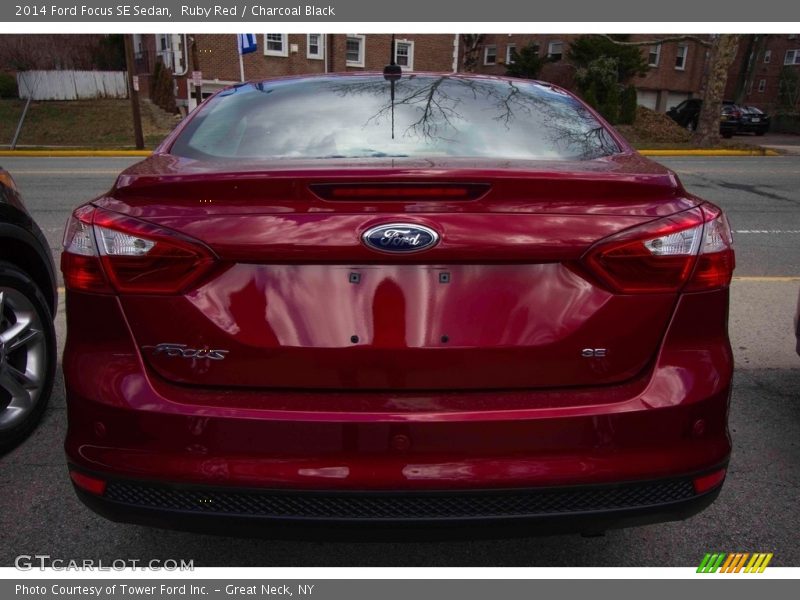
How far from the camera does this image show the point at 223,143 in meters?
2.40

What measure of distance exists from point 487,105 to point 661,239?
3.52 ft

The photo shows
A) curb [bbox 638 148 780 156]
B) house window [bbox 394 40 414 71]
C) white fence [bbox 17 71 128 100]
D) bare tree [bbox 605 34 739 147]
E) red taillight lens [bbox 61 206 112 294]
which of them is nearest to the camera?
red taillight lens [bbox 61 206 112 294]

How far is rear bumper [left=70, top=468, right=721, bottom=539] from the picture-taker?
180cm

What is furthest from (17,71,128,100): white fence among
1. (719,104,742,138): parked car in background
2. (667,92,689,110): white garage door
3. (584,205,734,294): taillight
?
(584,205,734,294): taillight

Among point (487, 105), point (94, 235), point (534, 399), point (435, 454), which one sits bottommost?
point (435, 454)

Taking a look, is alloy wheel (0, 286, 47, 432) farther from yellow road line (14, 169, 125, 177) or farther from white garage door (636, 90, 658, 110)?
white garage door (636, 90, 658, 110)

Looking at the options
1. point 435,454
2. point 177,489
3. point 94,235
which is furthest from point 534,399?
point 94,235

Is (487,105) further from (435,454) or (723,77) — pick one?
(723,77)

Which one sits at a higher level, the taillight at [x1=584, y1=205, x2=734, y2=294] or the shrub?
the taillight at [x1=584, y1=205, x2=734, y2=294]

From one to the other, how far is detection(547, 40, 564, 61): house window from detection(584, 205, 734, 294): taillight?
43803mm

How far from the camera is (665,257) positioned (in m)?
1.82

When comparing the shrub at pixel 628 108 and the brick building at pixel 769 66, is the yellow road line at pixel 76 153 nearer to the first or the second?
the shrub at pixel 628 108

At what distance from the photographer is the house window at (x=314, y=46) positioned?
34.5m

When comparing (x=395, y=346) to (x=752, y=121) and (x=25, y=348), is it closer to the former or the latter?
(x=25, y=348)
